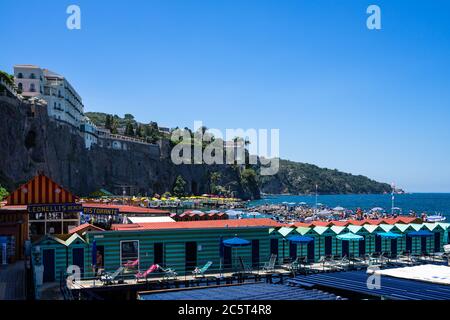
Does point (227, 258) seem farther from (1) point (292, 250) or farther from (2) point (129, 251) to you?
(2) point (129, 251)

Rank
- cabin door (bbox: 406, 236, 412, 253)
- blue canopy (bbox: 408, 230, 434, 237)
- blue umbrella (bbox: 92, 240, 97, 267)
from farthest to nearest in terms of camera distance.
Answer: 1. cabin door (bbox: 406, 236, 412, 253)
2. blue canopy (bbox: 408, 230, 434, 237)
3. blue umbrella (bbox: 92, 240, 97, 267)

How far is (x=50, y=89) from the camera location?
96.5 meters

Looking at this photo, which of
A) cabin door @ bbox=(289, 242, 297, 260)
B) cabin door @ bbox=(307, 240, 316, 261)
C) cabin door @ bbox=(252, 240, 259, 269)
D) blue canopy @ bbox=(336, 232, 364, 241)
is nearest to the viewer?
cabin door @ bbox=(252, 240, 259, 269)

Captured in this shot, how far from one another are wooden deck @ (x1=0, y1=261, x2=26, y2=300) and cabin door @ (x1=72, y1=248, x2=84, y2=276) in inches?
92.3

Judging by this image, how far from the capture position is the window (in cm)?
2381

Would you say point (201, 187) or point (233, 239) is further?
point (201, 187)

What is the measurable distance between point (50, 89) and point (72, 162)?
1564 centimetres

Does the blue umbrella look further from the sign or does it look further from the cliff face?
the cliff face

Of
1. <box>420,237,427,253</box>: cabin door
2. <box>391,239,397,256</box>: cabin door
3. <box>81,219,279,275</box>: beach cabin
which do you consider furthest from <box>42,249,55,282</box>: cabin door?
<box>420,237,427,253</box>: cabin door

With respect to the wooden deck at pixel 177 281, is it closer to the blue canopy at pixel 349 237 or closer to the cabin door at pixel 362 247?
the blue canopy at pixel 349 237
